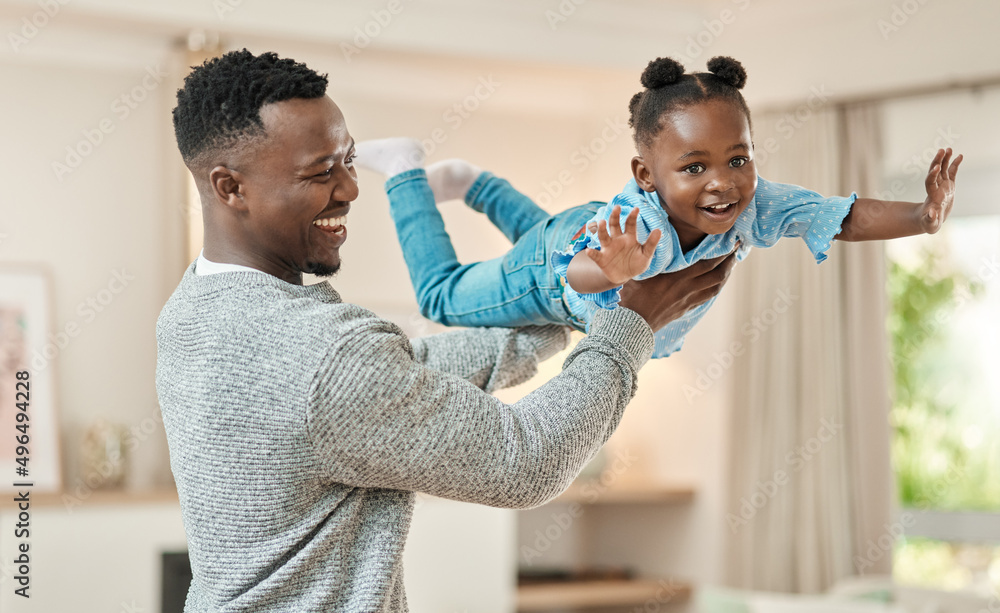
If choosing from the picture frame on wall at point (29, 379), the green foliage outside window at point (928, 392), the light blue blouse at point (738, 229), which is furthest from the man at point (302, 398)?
the green foliage outside window at point (928, 392)

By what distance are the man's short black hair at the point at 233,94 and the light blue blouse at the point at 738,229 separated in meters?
0.46

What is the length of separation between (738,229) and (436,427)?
2.12 feet

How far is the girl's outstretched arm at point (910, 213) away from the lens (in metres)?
1.30

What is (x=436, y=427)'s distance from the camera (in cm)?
104

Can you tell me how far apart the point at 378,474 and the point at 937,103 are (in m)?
3.40

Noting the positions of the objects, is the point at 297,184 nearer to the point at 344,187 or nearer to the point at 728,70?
the point at 344,187

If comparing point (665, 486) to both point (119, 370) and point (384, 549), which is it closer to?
point (119, 370)

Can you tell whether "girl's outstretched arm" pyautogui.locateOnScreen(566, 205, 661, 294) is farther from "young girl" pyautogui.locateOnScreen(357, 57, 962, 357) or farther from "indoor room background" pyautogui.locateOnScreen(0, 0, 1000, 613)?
"indoor room background" pyautogui.locateOnScreen(0, 0, 1000, 613)

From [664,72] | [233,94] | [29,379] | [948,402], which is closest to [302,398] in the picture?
[233,94]

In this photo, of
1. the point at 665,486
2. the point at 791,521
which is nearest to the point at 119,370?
the point at 665,486

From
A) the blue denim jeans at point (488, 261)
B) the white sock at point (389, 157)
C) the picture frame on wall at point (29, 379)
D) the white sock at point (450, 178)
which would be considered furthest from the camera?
the picture frame on wall at point (29, 379)

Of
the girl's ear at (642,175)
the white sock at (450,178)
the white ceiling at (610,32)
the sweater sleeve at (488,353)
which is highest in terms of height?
the white ceiling at (610,32)

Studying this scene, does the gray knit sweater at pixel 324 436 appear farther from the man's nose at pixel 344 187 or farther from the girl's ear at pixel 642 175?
the girl's ear at pixel 642 175

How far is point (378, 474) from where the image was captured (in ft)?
3.47
